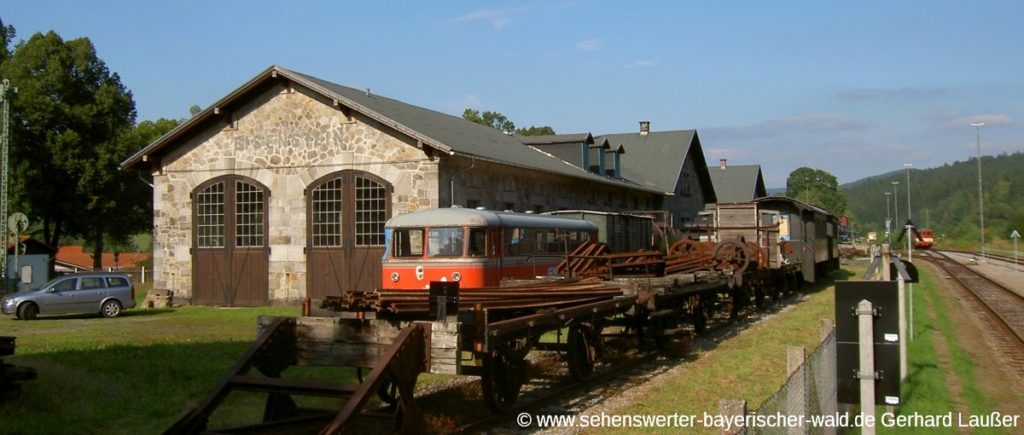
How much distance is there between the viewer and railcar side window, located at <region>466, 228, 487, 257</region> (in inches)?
601

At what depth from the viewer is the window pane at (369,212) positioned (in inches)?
917

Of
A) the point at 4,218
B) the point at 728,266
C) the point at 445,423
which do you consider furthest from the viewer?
the point at 4,218

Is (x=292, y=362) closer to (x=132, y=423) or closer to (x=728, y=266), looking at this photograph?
(x=132, y=423)

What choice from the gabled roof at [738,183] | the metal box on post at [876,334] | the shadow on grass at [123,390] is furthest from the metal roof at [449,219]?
the gabled roof at [738,183]

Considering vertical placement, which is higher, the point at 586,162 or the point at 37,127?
the point at 37,127

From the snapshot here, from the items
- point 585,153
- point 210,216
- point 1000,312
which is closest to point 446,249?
point 210,216

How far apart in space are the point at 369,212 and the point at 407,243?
827 centimetres

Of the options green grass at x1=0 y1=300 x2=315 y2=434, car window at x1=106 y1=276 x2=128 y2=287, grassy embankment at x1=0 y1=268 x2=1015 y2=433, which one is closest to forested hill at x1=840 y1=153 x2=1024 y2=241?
grassy embankment at x1=0 y1=268 x2=1015 y2=433

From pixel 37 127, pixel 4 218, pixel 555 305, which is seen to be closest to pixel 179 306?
pixel 4 218

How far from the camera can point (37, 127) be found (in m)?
41.5

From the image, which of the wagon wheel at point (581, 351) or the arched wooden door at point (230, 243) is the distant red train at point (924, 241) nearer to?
the wagon wheel at point (581, 351)

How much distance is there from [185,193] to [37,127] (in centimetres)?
2086

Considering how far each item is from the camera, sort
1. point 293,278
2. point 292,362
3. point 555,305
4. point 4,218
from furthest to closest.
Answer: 1. point 4,218
2. point 293,278
3. point 555,305
4. point 292,362

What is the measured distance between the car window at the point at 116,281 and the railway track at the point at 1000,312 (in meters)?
20.9
